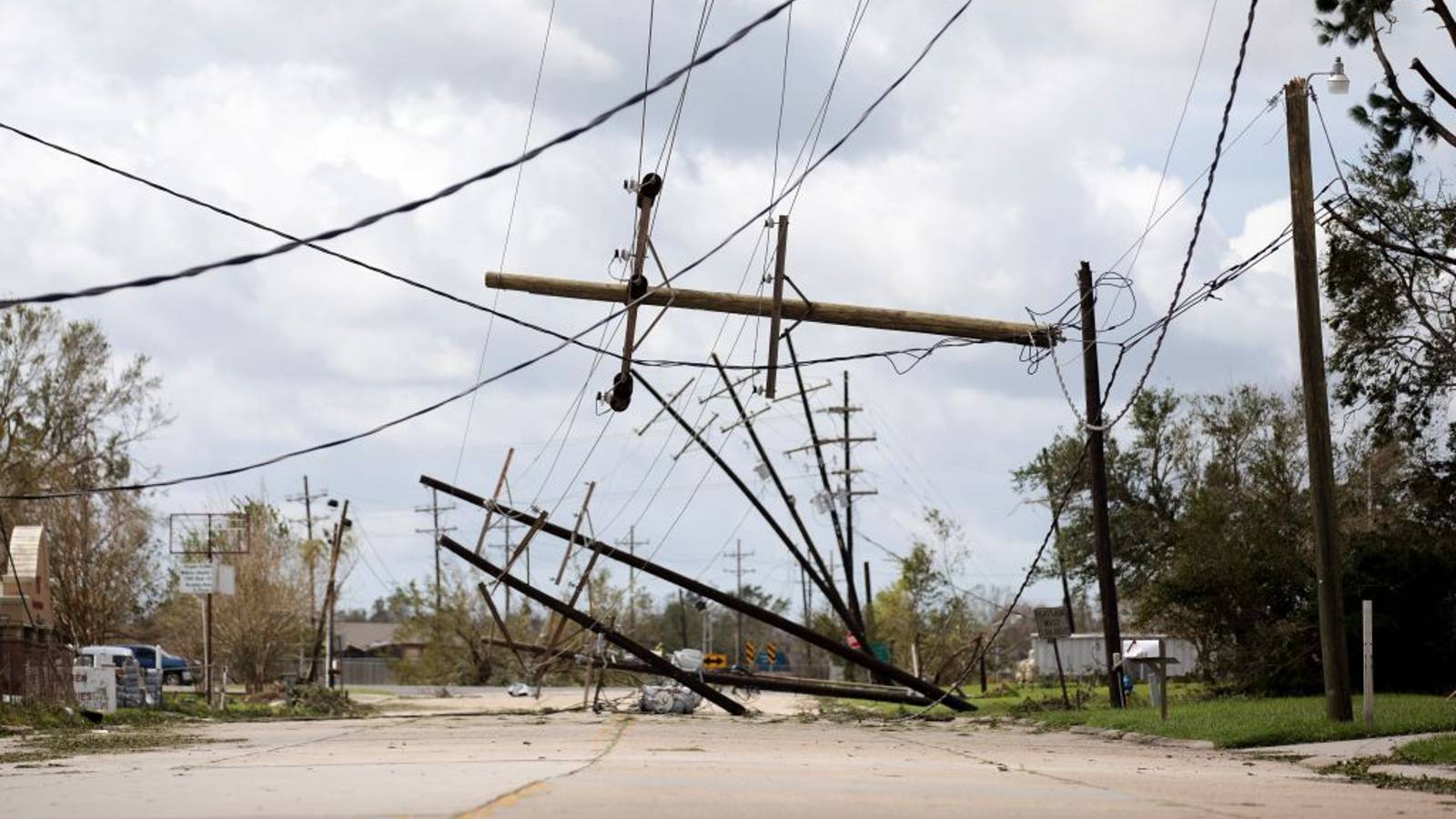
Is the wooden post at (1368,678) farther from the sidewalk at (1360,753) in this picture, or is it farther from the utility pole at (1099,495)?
the utility pole at (1099,495)

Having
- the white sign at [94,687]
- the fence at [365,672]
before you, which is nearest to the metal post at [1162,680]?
the white sign at [94,687]

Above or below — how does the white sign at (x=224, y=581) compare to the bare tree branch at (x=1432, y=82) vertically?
below

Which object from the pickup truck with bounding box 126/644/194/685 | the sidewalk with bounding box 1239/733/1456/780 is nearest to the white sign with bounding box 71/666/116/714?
the sidewalk with bounding box 1239/733/1456/780

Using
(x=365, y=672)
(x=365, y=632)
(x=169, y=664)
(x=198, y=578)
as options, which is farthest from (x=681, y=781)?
(x=365, y=632)

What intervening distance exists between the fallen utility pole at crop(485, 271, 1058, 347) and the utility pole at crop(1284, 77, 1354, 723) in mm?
3976

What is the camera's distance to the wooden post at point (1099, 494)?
35281 mm

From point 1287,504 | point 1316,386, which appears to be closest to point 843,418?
point 1287,504

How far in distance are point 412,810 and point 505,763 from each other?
667 centimetres

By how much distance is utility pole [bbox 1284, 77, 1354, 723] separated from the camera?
77.8 ft

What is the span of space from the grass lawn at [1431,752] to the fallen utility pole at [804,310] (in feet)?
27.7

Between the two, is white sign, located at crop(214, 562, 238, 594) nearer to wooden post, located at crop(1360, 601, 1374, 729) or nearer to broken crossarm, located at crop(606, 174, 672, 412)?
broken crossarm, located at crop(606, 174, 672, 412)

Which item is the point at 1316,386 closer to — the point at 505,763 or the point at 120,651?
the point at 505,763

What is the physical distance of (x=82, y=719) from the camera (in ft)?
118

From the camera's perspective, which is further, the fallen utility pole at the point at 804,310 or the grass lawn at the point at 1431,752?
the fallen utility pole at the point at 804,310
